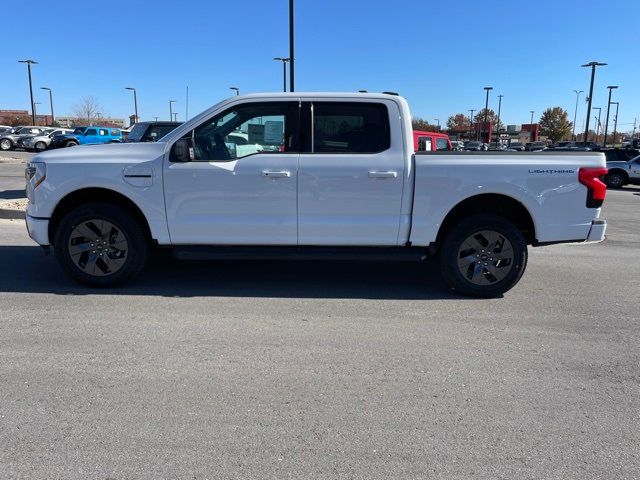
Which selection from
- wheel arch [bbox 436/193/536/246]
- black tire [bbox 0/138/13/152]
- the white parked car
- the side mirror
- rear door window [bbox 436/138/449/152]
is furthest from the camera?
black tire [bbox 0/138/13/152]

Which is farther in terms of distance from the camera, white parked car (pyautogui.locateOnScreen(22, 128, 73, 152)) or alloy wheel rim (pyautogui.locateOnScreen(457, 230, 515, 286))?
white parked car (pyautogui.locateOnScreen(22, 128, 73, 152))

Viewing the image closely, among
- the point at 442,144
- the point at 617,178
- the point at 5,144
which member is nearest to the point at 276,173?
the point at 442,144

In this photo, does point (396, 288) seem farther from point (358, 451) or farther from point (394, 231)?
point (358, 451)

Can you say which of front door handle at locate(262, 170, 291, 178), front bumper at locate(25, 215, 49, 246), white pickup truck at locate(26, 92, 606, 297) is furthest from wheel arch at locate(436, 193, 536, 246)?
front bumper at locate(25, 215, 49, 246)

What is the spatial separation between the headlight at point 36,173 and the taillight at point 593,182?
5.36 m

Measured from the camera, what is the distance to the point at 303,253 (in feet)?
17.3

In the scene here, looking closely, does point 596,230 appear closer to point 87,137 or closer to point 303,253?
point 303,253

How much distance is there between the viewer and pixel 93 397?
130 inches

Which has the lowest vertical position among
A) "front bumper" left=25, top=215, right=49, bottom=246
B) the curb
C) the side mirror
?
the curb

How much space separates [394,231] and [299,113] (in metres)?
1.53

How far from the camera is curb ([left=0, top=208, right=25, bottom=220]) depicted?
9.82m

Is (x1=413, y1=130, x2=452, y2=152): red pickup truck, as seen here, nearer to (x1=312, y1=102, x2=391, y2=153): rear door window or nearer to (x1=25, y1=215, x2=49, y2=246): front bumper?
(x1=312, y1=102, x2=391, y2=153): rear door window

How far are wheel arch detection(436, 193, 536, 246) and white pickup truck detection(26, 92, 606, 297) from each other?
3 cm

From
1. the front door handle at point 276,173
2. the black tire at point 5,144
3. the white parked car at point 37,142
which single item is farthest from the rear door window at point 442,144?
the black tire at point 5,144
